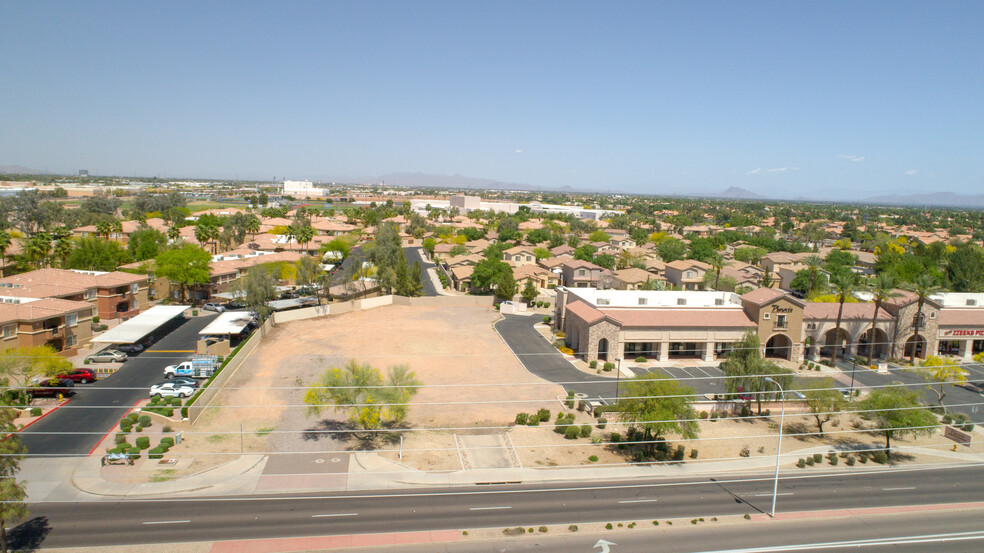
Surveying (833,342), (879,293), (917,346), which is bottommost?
(833,342)

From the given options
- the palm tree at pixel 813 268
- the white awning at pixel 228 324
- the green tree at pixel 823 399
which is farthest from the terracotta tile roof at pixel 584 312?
the white awning at pixel 228 324

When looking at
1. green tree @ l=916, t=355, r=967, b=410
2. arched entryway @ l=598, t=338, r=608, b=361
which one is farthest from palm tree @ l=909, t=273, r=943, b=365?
arched entryway @ l=598, t=338, r=608, b=361

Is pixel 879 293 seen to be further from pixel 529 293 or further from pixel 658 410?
pixel 529 293

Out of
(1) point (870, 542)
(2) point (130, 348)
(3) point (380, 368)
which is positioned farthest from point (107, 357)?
(1) point (870, 542)

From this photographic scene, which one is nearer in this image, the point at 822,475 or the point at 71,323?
the point at 822,475

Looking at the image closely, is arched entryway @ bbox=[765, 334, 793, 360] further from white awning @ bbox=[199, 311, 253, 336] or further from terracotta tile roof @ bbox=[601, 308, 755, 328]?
white awning @ bbox=[199, 311, 253, 336]

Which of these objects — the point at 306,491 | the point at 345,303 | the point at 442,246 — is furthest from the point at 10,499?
the point at 442,246

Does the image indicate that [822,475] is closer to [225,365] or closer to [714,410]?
[714,410]

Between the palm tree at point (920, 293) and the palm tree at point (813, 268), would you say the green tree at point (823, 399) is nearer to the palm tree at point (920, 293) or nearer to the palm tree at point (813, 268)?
the palm tree at point (920, 293)
